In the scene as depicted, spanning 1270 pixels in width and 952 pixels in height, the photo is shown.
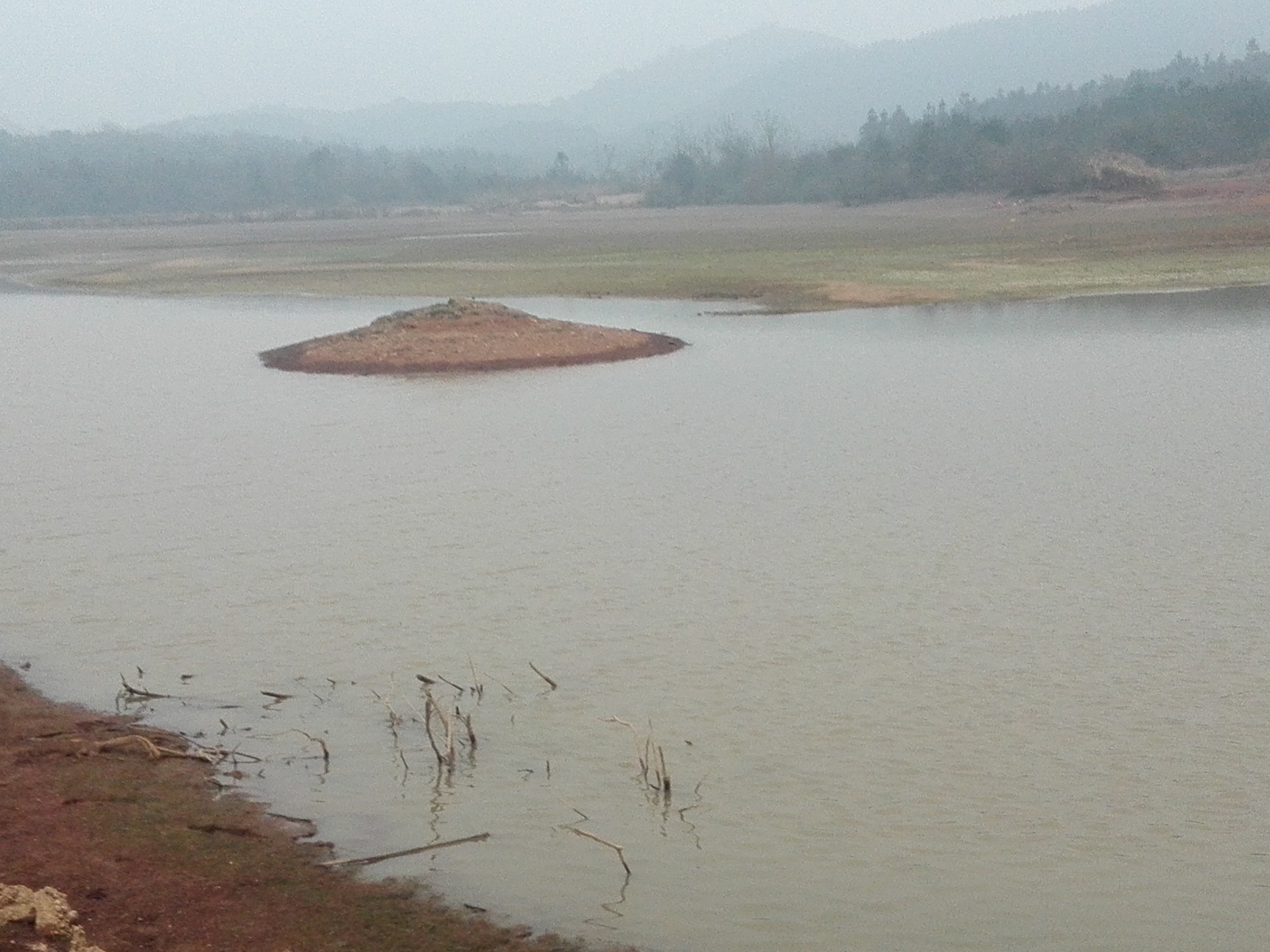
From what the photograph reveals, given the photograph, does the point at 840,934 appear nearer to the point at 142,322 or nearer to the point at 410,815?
the point at 410,815

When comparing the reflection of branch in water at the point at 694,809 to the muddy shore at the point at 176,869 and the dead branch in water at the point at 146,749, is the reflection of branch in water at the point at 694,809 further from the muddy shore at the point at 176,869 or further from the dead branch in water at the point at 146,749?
the dead branch in water at the point at 146,749

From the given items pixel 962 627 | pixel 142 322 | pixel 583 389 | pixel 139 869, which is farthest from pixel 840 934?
→ pixel 142 322

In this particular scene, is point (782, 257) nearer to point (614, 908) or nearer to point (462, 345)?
point (462, 345)

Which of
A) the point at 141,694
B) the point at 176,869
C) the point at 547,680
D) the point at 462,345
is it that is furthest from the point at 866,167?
the point at 176,869

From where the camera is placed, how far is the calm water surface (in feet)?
26.7

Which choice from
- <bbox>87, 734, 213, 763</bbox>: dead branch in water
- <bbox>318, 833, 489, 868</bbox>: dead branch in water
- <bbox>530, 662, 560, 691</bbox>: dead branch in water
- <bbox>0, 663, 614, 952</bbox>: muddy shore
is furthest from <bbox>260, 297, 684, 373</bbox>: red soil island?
<bbox>318, 833, 489, 868</bbox>: dead branch in water

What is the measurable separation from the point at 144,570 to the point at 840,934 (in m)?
9.28

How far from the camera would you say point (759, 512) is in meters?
16.2

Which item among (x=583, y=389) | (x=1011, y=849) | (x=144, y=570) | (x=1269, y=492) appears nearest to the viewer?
(x=1011, y=849)

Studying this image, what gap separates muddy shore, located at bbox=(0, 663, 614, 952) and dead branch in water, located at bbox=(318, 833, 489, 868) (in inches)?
3.7

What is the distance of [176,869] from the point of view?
802cm

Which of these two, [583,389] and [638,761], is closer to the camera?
[638,761]

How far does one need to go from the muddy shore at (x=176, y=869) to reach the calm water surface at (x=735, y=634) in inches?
13.7

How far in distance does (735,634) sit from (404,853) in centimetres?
426
